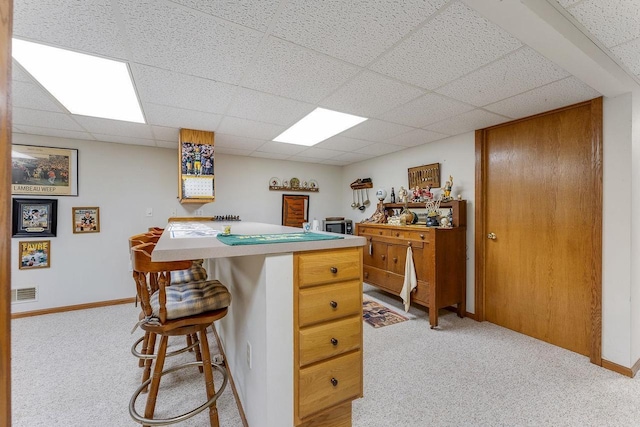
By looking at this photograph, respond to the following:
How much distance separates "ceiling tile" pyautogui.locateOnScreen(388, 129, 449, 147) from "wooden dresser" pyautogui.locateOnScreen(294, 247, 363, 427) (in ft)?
7.61

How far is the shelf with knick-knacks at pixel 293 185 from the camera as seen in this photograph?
486 cm

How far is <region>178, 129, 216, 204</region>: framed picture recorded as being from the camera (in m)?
3.16

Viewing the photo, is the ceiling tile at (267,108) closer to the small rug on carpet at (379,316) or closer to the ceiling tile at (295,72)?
the ceiling tile at (295,72)

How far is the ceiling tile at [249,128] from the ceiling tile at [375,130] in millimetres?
867

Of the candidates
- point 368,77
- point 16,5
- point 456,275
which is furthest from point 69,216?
point 456,275

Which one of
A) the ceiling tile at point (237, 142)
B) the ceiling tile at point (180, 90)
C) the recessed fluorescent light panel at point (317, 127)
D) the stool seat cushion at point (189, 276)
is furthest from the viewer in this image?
the ceiling tile at point (237, 142)

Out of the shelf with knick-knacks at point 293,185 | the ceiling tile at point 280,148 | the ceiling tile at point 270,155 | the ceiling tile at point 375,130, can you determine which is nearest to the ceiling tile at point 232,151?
the ceiling tile at point 270,155

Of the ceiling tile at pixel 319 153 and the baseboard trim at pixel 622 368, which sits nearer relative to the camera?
the baseboard trim at pixel 622 368

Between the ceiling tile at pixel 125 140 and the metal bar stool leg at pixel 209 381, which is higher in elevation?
the ceiling tile at pixel 125 140

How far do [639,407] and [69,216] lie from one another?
578 centimetres

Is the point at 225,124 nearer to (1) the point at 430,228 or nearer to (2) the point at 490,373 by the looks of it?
(1) the point at 430,228

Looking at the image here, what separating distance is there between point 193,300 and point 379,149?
134 inches

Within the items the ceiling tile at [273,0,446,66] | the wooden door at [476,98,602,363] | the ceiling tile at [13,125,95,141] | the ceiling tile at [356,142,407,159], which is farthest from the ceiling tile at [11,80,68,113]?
A: the wooden door at [476,98,602,363]

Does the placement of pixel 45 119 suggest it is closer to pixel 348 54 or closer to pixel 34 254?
pixel 34 254
